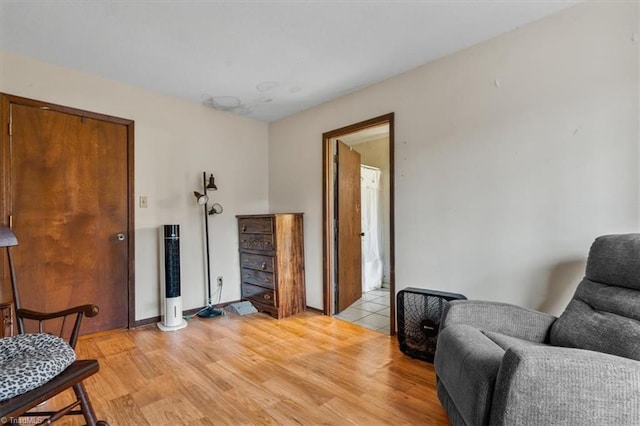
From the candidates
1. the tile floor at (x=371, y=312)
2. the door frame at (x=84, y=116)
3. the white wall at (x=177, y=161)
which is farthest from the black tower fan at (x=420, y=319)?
the door frame at (x=84, y=116)

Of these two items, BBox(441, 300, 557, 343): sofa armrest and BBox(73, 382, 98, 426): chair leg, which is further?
BBox(441, 300, 557, 343): sofa armrest

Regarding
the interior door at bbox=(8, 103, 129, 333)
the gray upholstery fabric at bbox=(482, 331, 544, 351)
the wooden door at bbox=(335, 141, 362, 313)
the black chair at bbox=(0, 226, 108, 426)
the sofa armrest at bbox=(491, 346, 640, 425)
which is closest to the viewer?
the sofa armrest at bbox=(491, 346, 640, 425)

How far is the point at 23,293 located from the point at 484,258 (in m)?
3.46

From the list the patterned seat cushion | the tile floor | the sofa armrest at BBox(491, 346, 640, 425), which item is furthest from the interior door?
the sofa armrest at BBox(491, 346, 640, 425)

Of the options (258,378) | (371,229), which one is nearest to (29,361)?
(258,378)

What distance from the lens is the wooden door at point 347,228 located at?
3.35 metres

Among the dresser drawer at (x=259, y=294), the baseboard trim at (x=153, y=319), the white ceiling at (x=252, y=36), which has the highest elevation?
the white ceiling at (x=252, y=36)

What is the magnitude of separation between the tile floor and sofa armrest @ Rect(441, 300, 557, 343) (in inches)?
49.7

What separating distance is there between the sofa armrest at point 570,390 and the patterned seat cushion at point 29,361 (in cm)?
161

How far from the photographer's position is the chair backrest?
50.6 inches

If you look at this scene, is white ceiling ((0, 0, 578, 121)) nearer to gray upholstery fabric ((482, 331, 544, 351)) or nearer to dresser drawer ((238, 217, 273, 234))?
dresser drawer ((238, 217, 273, 234))

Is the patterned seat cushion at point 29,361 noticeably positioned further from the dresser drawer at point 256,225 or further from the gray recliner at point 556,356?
the dresser drawer at point 256,225

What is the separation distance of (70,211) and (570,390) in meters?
3.32

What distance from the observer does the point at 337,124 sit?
3199 millimetres
